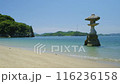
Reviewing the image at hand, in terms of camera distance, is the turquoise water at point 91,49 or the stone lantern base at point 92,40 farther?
the stone lantern base at point 92,40

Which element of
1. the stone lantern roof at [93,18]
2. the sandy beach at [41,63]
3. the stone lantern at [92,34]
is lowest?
the sandy beach at [41,63]

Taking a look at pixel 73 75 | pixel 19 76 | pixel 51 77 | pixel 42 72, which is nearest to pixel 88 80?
pixel 73 75

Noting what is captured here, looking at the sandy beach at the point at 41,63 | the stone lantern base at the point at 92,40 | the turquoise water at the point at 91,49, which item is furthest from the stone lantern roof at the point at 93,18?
the sandy beach at the point at 41,63

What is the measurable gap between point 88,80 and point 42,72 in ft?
5.45

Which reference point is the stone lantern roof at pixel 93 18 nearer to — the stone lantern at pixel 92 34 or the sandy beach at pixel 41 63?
the stone lantern at pixel 92 34

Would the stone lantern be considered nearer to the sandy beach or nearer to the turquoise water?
the turquoise water

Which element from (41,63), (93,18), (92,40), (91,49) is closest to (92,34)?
(92,40)

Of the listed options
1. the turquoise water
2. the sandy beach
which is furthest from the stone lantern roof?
the sandy beach

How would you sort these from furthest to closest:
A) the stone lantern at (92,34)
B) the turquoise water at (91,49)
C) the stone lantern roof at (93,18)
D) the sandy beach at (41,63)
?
the stone lantern at (92,34) → the stone lantern roof at (93,18) → the turquoise water at (91,49) → the sandy beach at (41,63)

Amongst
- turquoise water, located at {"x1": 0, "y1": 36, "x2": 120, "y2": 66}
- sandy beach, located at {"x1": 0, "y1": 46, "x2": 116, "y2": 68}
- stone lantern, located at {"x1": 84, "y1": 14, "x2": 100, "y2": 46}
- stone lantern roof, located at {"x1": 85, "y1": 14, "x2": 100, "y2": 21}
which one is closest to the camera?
sandy beach, located at {"x1": 0, "y1": 46, "x2": 116, "y2": 68}

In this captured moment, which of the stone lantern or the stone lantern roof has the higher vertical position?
the stone lantern roof

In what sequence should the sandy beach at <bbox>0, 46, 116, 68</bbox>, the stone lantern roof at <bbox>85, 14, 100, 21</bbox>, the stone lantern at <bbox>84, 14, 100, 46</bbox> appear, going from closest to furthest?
the sandy beach at <bbox>0, 46, 116, 68</bbox> < the stone lantern roof at <bbox>85, 14, 100, 21</bbox> < the stone lantern at <bbox>84, 14, 100, 46</bbox>

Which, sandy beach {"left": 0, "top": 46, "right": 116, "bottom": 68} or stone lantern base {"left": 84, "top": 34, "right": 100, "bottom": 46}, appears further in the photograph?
stone lantern base {"left": 84, "top": 34, "right": 100, "bottom": 46}

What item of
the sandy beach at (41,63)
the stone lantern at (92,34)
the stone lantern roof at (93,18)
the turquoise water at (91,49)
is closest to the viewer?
the sandy beach at (41,63)
